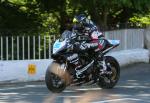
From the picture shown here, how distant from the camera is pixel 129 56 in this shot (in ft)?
54.1

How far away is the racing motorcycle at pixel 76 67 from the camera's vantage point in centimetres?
1104

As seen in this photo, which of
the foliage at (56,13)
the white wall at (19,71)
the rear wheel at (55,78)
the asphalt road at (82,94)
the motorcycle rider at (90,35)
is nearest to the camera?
the asphalt road at (82,94)

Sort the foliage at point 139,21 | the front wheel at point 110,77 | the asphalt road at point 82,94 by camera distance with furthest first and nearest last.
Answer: the foliage at point 139,21
the front wheel at point 110,77
the asphalt road at point 82,94

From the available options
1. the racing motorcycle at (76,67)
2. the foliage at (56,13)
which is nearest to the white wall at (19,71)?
the foliage at (56,13)

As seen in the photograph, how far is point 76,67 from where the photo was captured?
1137 cm

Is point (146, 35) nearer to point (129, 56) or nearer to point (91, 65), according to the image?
point (129, 56)

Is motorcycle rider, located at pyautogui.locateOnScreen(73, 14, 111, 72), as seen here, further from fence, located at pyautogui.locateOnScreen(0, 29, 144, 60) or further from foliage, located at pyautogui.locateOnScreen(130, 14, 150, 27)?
foliage, located at pyautogui.locateOnScreen(130, 14, 150, 27)

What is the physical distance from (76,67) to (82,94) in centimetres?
66

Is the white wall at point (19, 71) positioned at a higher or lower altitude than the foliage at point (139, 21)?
lower

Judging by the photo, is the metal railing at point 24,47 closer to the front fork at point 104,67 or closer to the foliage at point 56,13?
the foliage at point 56,13

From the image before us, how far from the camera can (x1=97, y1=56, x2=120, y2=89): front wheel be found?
11805mm

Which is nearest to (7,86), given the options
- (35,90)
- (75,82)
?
(35,90)

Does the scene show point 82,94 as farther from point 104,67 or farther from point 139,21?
point 139,21

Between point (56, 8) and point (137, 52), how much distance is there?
3.00 m
